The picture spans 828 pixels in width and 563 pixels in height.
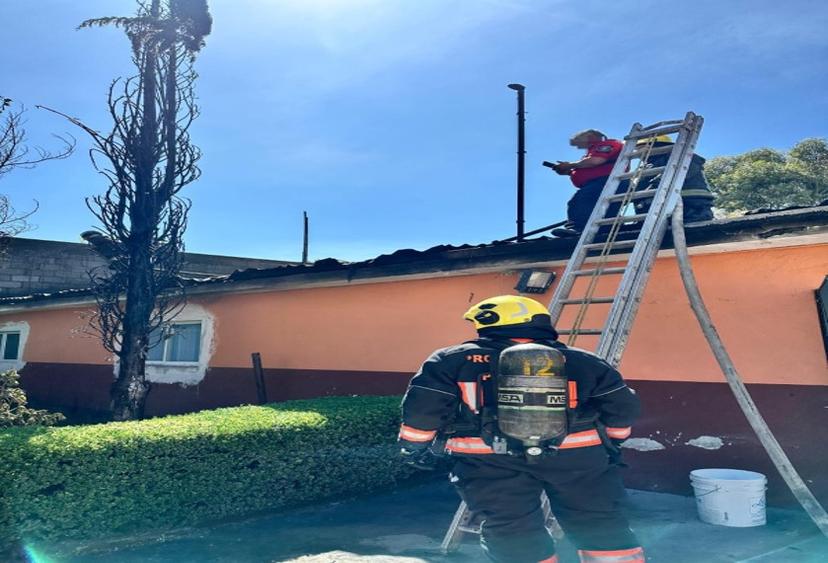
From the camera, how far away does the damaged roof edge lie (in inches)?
189

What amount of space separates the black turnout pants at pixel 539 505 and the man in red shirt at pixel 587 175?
3283mm

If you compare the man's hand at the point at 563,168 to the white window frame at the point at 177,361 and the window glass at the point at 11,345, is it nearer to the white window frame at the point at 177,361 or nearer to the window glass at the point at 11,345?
the white window frame at the point at 177,361

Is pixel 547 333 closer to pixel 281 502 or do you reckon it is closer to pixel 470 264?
pixel 281 502

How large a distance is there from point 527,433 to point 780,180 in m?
22.8

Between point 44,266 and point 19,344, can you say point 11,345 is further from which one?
point 44,266

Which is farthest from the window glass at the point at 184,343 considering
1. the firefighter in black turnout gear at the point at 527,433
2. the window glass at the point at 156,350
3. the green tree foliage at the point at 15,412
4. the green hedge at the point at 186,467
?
the firefighter in black turnout gear at the point at 527,433

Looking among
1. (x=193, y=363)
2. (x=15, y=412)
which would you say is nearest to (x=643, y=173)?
(x=15, y=412)

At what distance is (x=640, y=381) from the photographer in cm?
587

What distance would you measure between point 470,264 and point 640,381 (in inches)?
80.5

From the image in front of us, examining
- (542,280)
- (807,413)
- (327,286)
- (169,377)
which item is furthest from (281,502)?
(169,377)

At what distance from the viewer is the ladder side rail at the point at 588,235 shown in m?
4.71

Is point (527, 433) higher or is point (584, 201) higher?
point (584, 201)

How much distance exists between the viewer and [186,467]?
4.52 meters

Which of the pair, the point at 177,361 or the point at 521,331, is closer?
the point at 521,331
